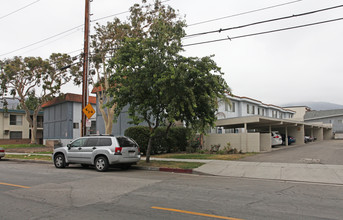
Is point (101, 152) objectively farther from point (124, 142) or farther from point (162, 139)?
point (162, 139)

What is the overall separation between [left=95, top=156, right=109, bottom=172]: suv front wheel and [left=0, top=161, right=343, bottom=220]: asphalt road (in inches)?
112

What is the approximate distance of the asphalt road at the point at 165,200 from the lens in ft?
18.7

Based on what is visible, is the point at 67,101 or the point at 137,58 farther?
the point at 67,101

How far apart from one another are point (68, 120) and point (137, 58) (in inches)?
963

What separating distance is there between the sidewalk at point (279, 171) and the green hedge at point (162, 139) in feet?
18.2

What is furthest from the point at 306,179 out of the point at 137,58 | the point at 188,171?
the point at 137,58

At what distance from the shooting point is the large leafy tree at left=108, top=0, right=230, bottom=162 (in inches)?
508

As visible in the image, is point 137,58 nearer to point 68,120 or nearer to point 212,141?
point 212,141

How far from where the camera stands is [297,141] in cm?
3159

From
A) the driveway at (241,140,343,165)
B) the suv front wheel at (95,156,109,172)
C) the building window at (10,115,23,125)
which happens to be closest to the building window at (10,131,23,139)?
the building window at (10,115,23,125)

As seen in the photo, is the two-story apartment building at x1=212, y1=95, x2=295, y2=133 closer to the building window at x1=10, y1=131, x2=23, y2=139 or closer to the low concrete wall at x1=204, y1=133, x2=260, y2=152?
the low concrete wall at x1=204, y1=133, x2=260, y2=152

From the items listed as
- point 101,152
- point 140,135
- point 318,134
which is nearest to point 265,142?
point 140,135

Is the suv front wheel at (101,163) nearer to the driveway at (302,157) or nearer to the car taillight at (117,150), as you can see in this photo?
the car taillight at (117,150)

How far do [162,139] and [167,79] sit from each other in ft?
29.5
